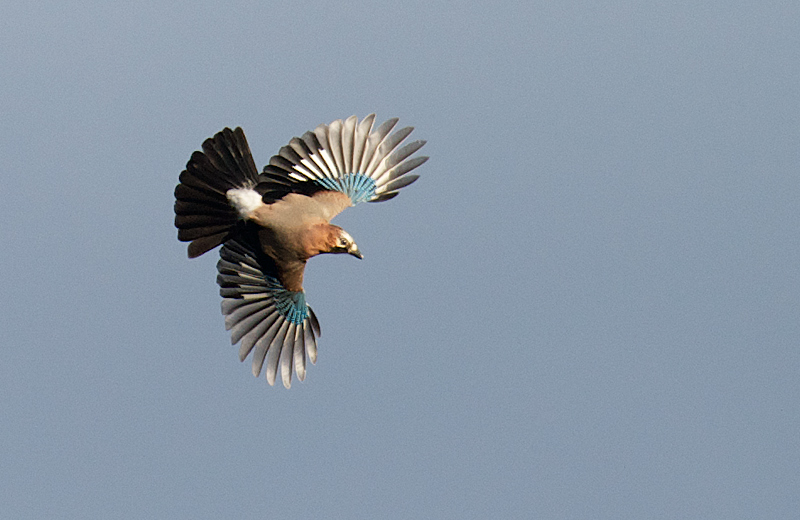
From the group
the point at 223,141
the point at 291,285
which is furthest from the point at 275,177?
the point at 291,285

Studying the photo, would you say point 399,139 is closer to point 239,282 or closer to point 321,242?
point 321,242

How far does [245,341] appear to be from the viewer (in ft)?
42.3

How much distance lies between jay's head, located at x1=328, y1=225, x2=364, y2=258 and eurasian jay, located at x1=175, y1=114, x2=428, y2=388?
1cm

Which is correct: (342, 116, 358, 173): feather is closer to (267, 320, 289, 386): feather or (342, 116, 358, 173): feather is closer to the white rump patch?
the white rump patch

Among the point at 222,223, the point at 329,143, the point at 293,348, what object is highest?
the point at 329,143

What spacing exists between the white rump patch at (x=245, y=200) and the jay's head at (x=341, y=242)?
875 mm

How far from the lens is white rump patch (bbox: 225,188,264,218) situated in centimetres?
1198

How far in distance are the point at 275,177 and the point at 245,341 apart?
2155 mm

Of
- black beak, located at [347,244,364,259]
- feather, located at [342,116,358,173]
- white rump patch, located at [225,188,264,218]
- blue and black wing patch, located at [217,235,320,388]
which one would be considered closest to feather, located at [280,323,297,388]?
blue and black wing patch, located at [217,235,320,388]

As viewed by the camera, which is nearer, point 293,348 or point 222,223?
point 222,223

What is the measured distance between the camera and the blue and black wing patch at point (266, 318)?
12688 millimetres

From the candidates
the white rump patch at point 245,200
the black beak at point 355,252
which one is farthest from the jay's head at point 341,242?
the white rump patch at point 245,200

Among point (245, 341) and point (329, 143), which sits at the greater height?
point (329, 143)

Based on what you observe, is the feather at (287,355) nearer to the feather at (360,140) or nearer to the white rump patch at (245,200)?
the white rump patch at (245,200)
